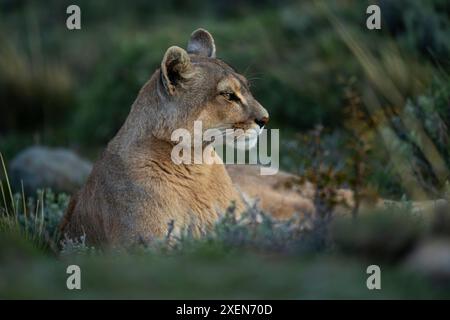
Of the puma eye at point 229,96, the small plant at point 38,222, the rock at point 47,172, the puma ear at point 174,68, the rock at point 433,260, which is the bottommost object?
the rock at point 433,260

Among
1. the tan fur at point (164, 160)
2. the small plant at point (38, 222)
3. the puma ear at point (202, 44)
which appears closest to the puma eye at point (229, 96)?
the tan fur at point (164, 160)

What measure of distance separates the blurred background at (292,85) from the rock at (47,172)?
2cm

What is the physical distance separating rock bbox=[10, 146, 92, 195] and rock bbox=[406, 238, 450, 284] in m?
6.13

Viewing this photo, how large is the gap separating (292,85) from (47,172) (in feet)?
12.1

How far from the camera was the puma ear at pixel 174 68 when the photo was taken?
6.60 m

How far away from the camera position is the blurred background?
7887 mm

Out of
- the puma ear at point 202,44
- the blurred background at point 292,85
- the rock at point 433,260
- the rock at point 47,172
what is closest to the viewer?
the rock at point 433,260

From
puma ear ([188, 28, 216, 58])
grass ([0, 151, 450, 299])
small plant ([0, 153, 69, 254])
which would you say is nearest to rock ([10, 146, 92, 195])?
small plant ([0, 153, 69, 254])

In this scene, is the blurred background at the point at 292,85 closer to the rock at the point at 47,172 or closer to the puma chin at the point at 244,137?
the rock at the point at 47,172

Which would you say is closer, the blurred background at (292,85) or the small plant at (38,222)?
the small plant at (38,222)

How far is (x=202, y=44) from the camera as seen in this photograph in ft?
24.6

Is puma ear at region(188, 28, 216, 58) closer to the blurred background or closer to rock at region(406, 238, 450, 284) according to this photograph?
the blurred background

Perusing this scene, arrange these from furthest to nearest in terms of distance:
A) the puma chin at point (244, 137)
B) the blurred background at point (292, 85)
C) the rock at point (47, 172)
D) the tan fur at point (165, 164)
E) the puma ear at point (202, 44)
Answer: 1. the rock at point (47, 172)
2. the blurred background at point (292, 85)
3. the puma ear at point (202, 44)
4. the puma chin at point (244, 137)
5. the tan fur at point (165, 164)

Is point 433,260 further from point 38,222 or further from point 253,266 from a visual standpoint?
point 38,222
